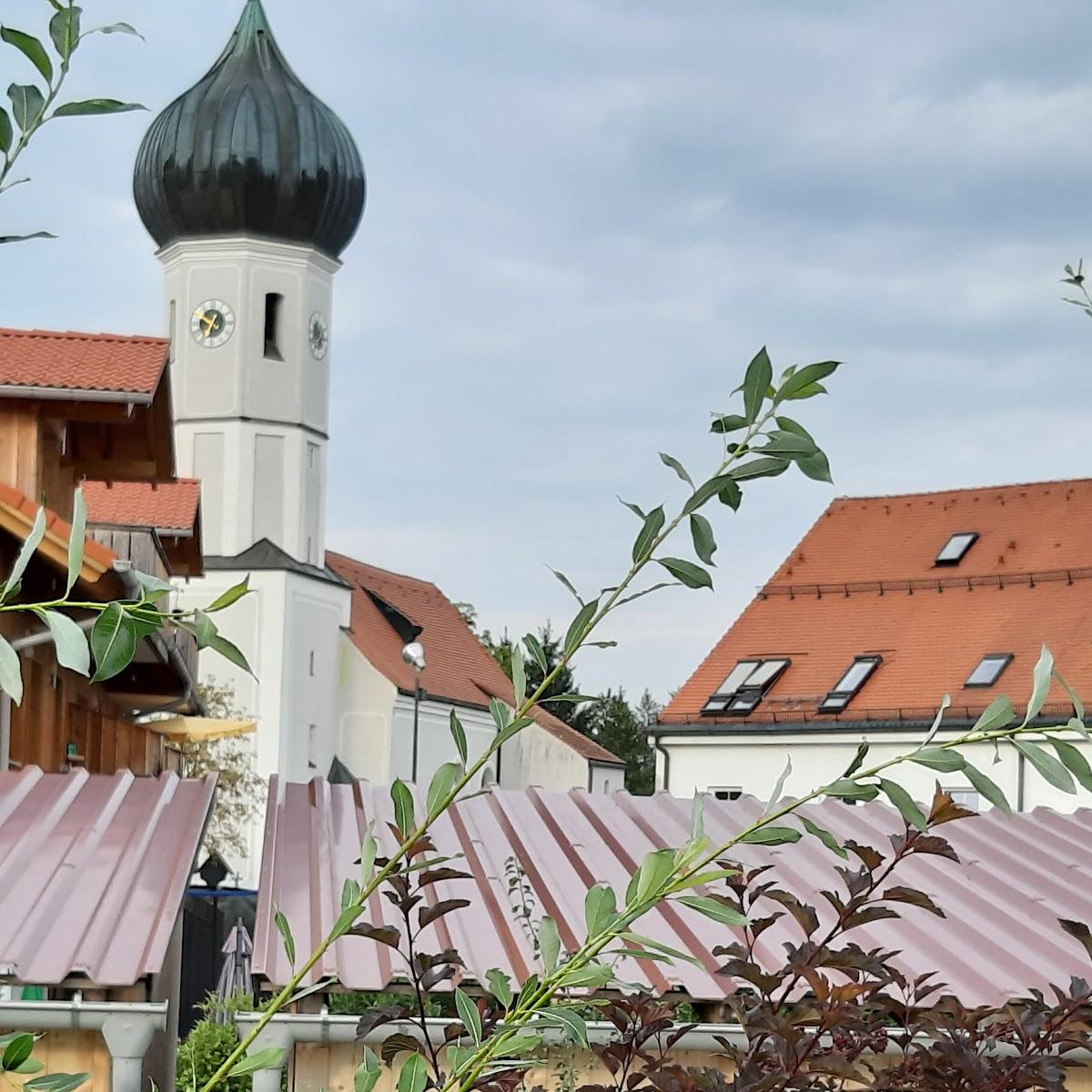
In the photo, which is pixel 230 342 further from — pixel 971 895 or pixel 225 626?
pixel 971 895

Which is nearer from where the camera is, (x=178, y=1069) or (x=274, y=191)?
(x=178, y=1069)

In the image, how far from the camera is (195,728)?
86.7 ft

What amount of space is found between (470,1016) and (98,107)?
2.93 ft


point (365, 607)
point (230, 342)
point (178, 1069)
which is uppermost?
point (230, 342)

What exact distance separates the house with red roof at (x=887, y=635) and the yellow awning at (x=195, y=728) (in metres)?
12.6

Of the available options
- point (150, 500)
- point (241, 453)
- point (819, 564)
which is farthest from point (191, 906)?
point (241, 453)

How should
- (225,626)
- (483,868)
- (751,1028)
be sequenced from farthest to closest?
(225,626) < (483,868) < (751,1028)

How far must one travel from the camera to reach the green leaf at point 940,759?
1.62 meters

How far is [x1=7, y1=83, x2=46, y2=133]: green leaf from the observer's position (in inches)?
67.2

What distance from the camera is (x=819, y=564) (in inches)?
1679

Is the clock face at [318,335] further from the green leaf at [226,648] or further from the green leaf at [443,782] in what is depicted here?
the green leaf at [226,648]

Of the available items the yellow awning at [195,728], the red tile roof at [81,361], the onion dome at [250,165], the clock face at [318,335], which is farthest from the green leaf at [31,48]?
the clock face at [318,335]

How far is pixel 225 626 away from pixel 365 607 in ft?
37.1

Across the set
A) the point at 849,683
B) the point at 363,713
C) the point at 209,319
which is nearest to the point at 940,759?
the point at 849,683
